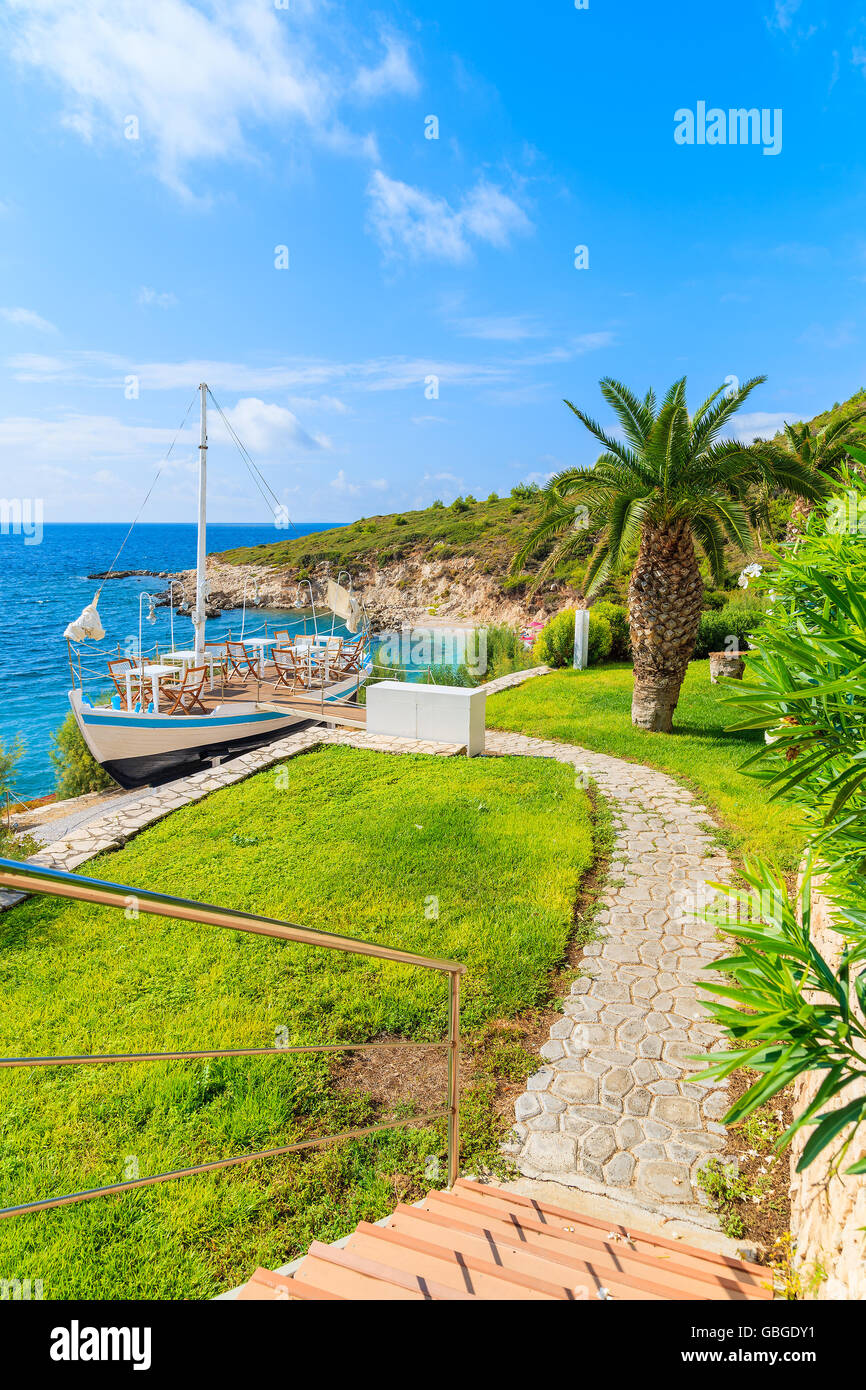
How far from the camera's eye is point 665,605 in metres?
11.8

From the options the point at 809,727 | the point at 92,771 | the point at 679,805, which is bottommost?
the point at 92,771

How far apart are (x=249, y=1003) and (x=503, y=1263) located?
305 centimetres

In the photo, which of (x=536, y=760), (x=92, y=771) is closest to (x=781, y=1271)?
(x=536, y=760)

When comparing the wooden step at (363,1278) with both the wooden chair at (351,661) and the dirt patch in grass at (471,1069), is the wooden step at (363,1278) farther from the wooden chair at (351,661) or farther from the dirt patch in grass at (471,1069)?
the wooden chair at (351,661)

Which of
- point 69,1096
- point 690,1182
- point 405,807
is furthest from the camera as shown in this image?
point 405,807

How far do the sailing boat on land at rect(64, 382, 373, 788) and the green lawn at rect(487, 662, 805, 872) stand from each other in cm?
378

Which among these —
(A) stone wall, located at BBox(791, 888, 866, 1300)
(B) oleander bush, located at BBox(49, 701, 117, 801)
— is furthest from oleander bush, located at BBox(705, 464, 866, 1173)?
(B) oleander bush, located at BBox(49, 701, 117, 801)

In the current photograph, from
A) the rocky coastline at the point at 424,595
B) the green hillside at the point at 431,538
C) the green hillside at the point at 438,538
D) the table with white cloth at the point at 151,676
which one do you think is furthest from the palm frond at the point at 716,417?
the green hillside at the point at 431,538

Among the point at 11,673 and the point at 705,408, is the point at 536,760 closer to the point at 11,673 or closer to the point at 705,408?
the point at 705,408

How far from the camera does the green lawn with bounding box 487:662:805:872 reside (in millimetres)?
8195

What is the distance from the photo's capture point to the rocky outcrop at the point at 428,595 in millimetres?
37438

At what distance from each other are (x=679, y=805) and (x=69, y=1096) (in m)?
7.34

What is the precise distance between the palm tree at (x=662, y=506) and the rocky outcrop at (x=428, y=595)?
22007mm
